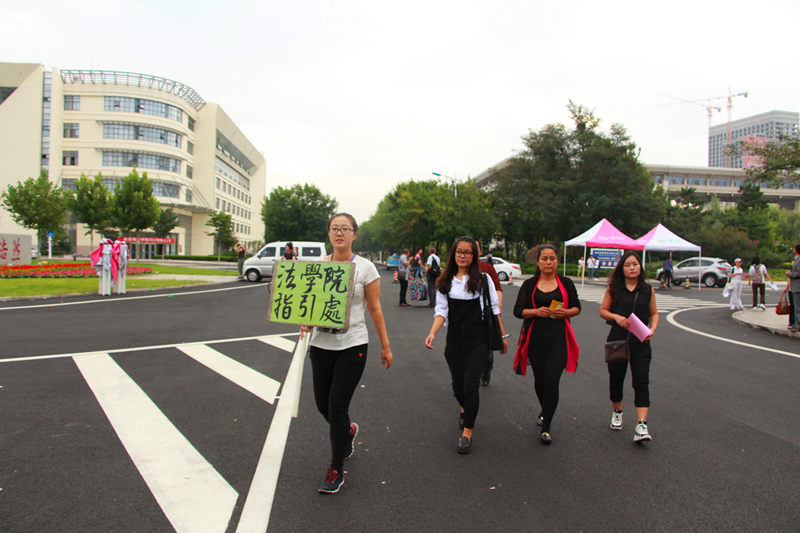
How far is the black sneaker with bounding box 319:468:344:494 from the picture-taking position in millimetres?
3145

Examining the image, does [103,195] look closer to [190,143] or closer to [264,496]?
[190,143]

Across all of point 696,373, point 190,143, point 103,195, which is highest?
point 190,143

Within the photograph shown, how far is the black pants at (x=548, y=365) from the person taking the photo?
4102 millimetres

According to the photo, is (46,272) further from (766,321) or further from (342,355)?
(766,321)

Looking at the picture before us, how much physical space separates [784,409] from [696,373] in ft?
5.32

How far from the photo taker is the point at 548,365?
4137mm

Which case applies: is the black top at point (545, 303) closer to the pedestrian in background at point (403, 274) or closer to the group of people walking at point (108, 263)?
the pedestrian in background at point (403, 274)

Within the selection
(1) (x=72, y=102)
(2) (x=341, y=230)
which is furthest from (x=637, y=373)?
(1) (x=72, y=102)

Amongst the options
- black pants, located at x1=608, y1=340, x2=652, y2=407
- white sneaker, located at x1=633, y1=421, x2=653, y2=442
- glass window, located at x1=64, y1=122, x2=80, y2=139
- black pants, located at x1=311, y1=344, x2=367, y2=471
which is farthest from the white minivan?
glass window, located at x1=64, y1=122, x2=80, y2=139

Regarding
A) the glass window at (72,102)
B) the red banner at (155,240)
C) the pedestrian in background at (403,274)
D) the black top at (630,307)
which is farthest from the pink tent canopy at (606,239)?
the glass window at (72,102)

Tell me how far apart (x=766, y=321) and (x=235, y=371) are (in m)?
12.5

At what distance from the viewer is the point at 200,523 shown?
2773mm

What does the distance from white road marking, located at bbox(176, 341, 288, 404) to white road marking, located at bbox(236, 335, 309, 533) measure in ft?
2.42

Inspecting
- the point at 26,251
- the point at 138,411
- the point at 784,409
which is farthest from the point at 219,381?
the point at 26,251
